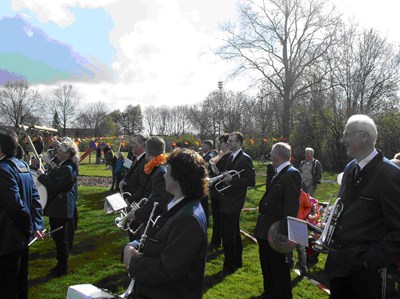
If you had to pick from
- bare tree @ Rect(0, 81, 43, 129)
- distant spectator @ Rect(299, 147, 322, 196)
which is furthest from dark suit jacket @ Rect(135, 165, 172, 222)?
bare tree @ Rect(0, 81, 43, 129)

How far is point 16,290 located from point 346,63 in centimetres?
3198

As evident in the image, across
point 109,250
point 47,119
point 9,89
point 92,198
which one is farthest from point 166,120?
point 109,250

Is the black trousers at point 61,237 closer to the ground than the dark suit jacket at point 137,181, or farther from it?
closer to the ground

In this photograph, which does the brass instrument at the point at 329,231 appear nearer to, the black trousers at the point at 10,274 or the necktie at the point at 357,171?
the necktie at the point at 357,171

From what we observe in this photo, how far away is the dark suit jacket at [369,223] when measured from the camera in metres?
3.11

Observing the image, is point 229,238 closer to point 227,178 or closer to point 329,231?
point 227,178

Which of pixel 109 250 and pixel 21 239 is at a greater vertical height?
pixel 21 239

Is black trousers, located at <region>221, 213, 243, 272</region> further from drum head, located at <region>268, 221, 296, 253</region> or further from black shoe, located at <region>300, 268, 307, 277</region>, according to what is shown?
drum head, located at <region>268, 221, 296, 253</region>

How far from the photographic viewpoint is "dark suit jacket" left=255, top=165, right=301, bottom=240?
17.1 feet

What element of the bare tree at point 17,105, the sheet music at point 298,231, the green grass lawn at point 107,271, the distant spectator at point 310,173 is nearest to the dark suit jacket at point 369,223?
the sheet music at point 298,231

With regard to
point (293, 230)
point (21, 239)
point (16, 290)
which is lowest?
point (16, 290)

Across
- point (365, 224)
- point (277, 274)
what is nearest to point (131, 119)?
point (277, 274)

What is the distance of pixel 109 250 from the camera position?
8070 mm

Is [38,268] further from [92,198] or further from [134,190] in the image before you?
[92,198]
